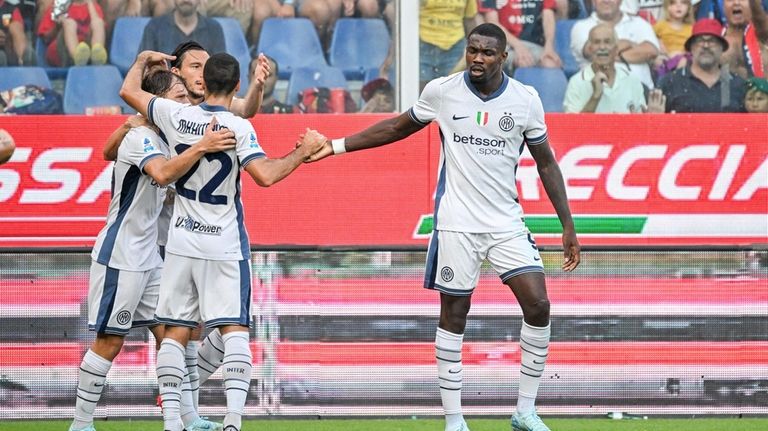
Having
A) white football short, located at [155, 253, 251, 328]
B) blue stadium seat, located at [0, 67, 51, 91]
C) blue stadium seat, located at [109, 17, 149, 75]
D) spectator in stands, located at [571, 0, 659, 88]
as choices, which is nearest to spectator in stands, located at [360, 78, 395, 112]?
spectator in stands, located at [571, 0, 659, 88]

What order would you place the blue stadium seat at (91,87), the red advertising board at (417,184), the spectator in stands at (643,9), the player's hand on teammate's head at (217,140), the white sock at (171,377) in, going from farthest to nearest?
the spectator in stands at (643,9)
the blue stadium seat at (91,87)
the red advertising board at (417,184)
the white sock at (171,377)
the player's hand on teammate's head at (217,140)

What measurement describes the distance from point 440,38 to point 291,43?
1312 millimetres

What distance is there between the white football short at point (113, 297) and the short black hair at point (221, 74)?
4.19 feet

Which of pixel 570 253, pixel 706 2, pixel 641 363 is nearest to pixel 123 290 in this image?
pixel 570 253

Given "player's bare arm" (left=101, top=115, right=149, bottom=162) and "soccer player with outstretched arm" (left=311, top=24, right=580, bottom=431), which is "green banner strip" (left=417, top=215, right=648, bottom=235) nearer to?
"soccer player with outstretched arm" (left=311, top=24, right=580, bottom=431)

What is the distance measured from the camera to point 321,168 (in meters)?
10.3

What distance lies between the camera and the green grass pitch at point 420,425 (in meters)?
7.63

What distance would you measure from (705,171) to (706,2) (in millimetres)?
1802

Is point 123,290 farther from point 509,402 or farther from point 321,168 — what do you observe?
point 321,168

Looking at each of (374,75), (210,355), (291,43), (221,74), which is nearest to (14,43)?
(291,43)

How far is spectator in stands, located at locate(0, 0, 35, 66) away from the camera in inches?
436

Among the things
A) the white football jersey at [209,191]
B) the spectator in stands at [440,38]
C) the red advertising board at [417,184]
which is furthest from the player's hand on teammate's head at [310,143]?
the spectator in stands at [440,38]

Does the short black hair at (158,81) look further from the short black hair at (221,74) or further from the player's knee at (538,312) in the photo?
the player's knee at (538,312)

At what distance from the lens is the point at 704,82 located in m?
11.1
